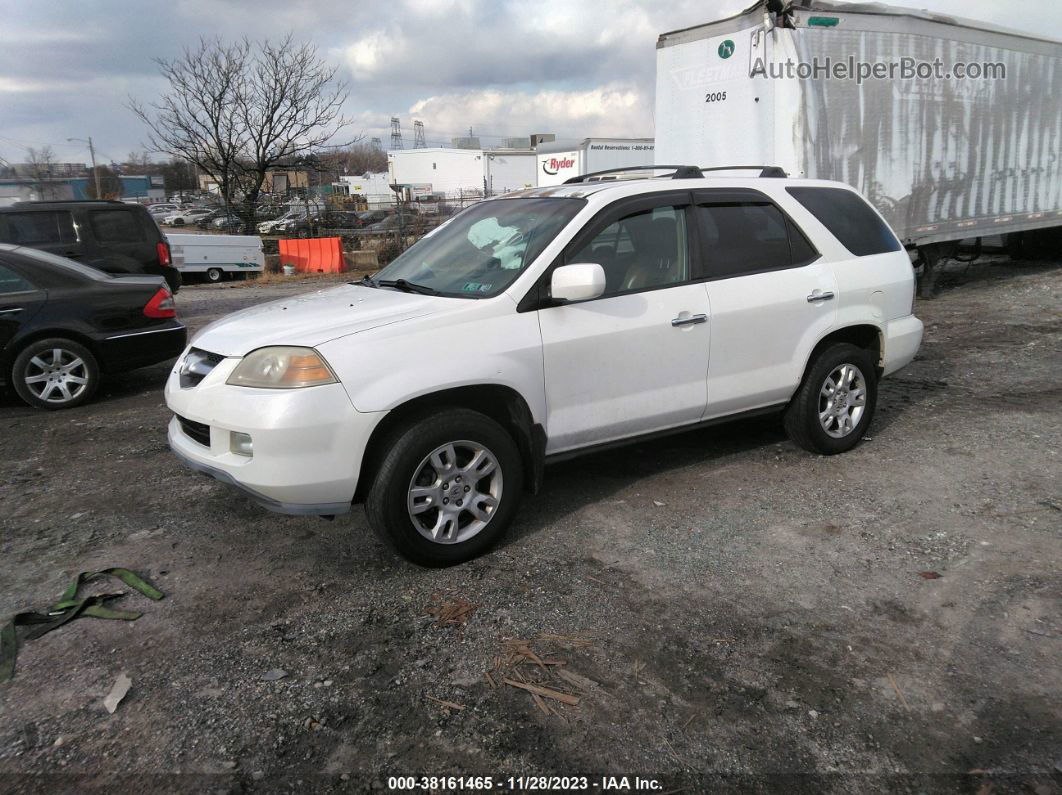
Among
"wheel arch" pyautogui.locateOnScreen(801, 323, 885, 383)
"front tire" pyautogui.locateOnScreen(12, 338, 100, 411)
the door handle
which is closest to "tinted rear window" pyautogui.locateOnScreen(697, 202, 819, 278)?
→ the door handle

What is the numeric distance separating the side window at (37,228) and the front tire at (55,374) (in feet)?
13.9

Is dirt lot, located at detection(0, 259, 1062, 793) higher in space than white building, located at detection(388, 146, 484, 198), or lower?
lower

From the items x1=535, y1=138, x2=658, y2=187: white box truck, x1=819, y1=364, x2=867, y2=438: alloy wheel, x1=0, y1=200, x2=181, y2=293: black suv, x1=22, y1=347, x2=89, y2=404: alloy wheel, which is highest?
x1=535, y1=138, x2=658, y2=187: white box truck

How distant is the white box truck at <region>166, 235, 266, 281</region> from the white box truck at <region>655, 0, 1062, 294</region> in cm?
1219

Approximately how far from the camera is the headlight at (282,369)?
132 inches

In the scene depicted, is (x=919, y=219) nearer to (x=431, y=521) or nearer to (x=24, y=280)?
(x=431, y=521)

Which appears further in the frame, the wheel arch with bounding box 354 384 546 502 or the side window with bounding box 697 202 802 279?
the side window with bounding box 697 202 802 279

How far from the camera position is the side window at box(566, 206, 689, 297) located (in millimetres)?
4105

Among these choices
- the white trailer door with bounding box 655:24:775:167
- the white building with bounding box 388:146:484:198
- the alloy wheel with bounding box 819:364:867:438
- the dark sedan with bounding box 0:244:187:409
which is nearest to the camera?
the alloy wheel with bounding box 819:364:867:438

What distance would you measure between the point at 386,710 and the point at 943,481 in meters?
3.69

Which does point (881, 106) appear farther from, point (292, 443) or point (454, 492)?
point (292, 443)

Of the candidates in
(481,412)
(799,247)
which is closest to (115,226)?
(481,412)

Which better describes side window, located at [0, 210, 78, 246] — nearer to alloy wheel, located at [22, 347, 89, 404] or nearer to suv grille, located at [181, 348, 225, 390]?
alloy wheel, located at [22, 347, 89, 404]

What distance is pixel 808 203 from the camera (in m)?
4.95
